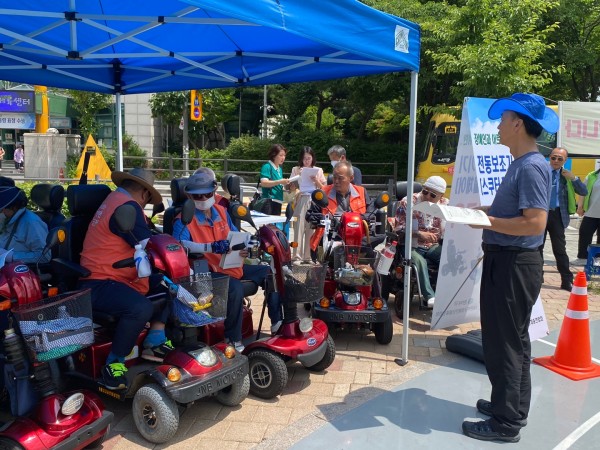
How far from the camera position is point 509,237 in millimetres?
3357

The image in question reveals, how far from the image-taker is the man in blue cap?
326 cm

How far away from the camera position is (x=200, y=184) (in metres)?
4.35

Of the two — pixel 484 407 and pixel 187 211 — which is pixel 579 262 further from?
pixel 187 211

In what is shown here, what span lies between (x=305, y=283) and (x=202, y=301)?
0.95m

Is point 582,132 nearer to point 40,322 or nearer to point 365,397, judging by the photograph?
point 365,397

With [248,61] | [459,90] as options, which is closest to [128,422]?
[248,61]

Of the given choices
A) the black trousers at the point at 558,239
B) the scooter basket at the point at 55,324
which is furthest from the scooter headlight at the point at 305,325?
the black trousers at the point at 558,239

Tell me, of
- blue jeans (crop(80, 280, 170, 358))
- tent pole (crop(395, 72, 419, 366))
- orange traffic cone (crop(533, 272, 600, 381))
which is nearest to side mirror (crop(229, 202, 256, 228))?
blue jeans (crop(80, 280, 170, 358))

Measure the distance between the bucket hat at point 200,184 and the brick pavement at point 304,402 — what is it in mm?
1577

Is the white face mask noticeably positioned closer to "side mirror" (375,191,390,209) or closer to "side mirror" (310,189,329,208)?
"side mirror" (310,189,329,208)

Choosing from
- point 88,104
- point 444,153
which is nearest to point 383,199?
point 444,153

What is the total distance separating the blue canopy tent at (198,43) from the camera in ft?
12.2

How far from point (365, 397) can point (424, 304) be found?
196 centimetres

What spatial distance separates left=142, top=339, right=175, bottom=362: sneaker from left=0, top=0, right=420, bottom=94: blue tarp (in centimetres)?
220
